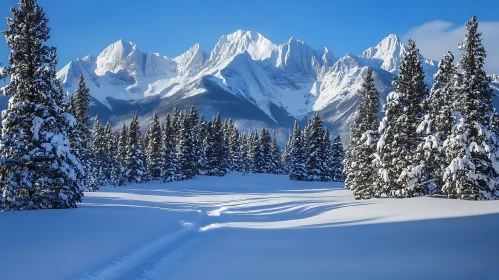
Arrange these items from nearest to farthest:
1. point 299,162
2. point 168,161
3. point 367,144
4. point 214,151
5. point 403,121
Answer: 1. point 403,121
2. point 367,144
3. point 168,161
4. point 299,162
5. point 214,151

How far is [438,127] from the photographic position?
25.4m

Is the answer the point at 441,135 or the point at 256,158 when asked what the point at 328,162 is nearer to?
the point at 256,158

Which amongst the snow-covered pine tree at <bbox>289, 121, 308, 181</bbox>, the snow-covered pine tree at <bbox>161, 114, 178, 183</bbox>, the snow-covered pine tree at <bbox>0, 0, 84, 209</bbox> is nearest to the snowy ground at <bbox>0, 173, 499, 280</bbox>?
the snow-covered pine tree at <bbox>0, 0, 84, 209</bbox>

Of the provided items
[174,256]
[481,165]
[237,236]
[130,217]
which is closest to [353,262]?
[174,256]

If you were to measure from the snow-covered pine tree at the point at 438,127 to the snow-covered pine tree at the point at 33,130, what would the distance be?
22573 mm

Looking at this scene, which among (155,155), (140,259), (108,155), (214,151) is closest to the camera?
(140,259)

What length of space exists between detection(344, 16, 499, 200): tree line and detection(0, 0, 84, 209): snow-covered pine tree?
72.5ft

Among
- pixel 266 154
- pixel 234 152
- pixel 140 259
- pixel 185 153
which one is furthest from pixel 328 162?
pixel 140 259

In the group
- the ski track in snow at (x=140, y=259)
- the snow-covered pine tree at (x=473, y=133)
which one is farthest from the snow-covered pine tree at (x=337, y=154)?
the ski track in snow at (x=140, y=259)

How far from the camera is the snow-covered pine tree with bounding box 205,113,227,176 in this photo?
74.0 m

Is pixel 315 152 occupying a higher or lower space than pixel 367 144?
higher

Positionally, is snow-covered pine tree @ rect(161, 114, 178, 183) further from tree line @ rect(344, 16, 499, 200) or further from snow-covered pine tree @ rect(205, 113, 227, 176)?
tree line @ rect(344, 16, 499, 200)

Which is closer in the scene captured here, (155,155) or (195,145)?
(155,155)

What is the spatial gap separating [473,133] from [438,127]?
8.66 ft
